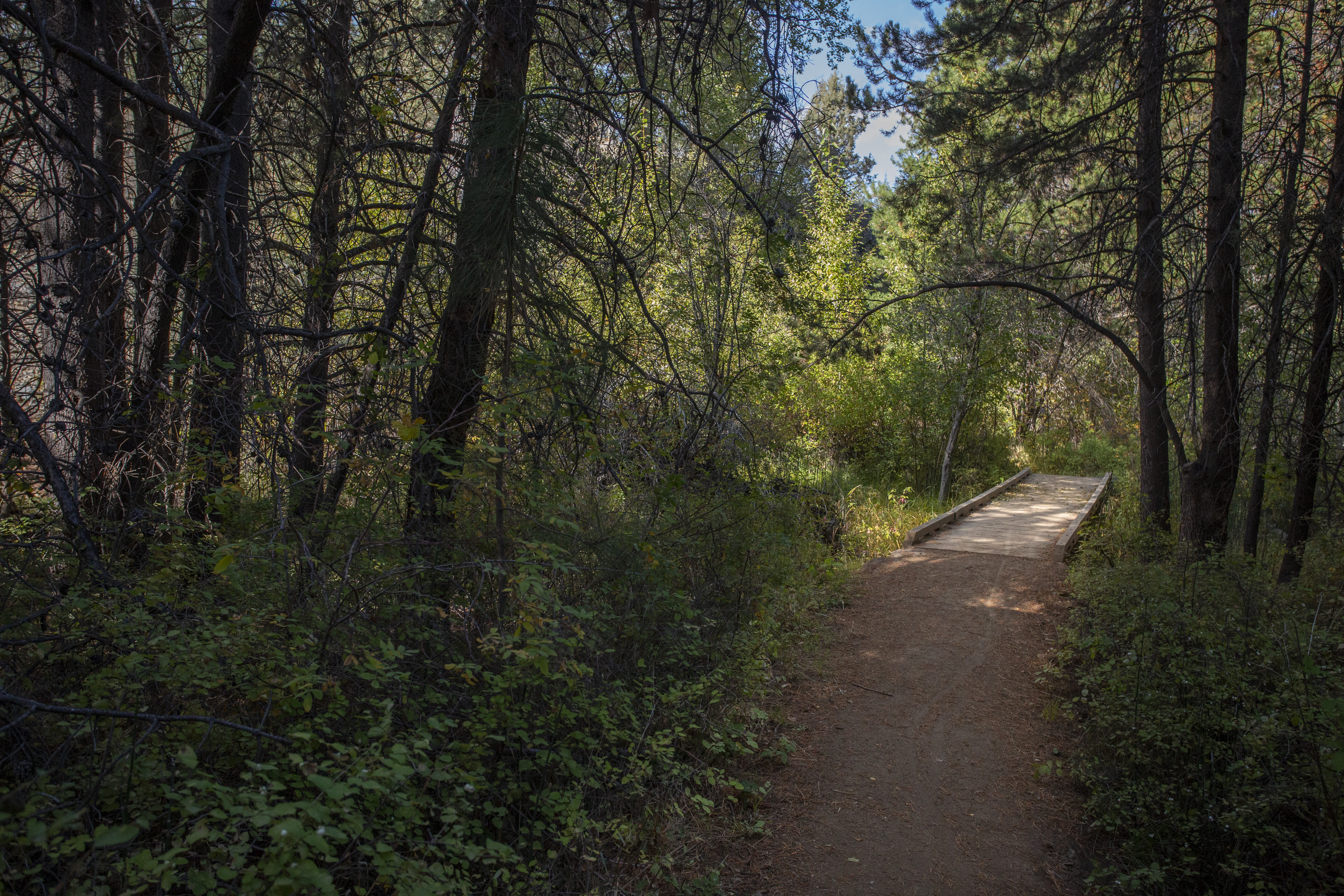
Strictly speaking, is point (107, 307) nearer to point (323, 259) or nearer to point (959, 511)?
point (323, 259)

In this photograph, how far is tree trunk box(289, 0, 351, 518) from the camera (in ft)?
12.5

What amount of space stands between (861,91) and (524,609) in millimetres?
7604

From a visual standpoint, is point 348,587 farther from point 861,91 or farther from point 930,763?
point 861,91

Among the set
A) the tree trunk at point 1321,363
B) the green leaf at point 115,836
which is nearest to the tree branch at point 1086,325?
the tree trunk at point 1321,363

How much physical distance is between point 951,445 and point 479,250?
1174 centimetres

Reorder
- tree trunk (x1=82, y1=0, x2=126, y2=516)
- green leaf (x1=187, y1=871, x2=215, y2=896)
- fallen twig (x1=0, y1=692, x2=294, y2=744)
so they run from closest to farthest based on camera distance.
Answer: green leaf (x1=187, y1=871, x2=215, y2=896), fallen twig (x1=0, y1=692, x2=294, y2=744), tree trunk (x1=82, y1=0, x2=126, y2=516)

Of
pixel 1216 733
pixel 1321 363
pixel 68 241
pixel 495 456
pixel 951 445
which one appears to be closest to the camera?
pixel 495 456

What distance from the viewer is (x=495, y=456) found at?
352cm

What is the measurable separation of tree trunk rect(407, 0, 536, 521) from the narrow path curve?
2585 millimetres

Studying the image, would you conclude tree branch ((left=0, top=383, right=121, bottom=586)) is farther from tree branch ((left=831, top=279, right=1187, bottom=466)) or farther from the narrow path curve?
tree branch ((left=831, top=279, right=1187, bottom=466))

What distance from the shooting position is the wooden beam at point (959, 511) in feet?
35.1

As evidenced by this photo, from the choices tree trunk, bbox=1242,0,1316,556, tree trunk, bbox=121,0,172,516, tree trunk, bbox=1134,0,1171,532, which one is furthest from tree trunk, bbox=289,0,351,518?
tree trunk, bbox=1242,0,1316,556

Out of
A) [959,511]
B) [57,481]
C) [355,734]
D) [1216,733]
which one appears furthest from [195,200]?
[959,511]

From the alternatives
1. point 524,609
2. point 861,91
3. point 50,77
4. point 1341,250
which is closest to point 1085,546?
Result: point 1341,250
